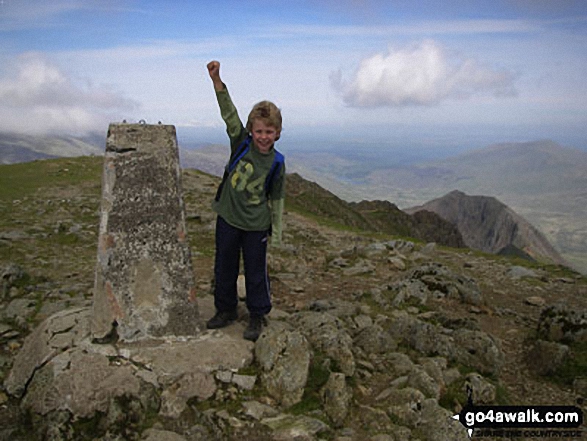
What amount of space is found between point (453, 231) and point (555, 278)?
32835 mm

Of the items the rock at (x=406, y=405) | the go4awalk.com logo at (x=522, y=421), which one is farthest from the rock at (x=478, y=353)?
the rock at (x=406, y=405)

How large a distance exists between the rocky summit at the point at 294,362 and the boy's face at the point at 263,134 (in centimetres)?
289

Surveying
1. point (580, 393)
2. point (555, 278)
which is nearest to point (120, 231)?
point (580, 393)

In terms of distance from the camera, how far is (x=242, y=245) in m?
7.15

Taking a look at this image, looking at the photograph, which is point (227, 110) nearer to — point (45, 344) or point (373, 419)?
point (45, 344)

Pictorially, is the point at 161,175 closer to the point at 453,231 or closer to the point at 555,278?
the point at 555,278

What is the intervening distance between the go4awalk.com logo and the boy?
11.7 ft

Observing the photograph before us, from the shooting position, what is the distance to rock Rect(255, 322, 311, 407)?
6.25 meters

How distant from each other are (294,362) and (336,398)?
79cm

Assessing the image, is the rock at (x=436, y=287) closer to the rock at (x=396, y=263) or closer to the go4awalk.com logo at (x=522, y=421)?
the rock at (x=396, y=263)

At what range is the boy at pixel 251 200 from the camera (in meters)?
6.52

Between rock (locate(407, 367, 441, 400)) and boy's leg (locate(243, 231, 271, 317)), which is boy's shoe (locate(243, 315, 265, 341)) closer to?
boy's leg (locate(243, 231, 271, 317))

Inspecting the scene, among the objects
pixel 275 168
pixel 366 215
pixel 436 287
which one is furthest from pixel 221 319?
pixel 366 215

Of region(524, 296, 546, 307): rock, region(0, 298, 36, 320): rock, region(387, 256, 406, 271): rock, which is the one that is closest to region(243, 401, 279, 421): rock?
region(0, 298, 36, 320): rock
